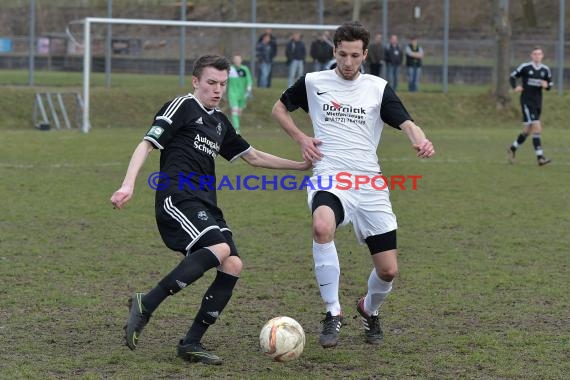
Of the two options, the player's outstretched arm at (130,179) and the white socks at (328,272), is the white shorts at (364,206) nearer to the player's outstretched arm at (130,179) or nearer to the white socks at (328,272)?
the white socks at (328,272)

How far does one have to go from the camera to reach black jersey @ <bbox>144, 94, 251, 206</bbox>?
5699mm

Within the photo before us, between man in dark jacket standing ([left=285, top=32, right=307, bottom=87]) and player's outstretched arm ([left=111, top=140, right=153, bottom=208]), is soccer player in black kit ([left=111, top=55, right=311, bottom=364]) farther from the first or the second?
man in dark jacket standing ([left=285, top=32, right=307, bottom=87])

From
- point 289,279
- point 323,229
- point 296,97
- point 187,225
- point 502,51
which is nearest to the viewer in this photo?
point 187,225

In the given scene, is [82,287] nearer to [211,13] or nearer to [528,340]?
[528,340]

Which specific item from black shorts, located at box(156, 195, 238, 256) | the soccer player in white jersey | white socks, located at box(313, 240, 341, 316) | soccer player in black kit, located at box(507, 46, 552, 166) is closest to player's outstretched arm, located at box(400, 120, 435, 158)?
the soccer player in white jersey

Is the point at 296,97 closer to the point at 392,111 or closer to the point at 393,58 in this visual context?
the point at 392,111

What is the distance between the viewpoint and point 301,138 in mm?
6289

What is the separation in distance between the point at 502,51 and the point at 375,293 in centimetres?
2478

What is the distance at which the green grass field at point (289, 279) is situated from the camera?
5.64 meters

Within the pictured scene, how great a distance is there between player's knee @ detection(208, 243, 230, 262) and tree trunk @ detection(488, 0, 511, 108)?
25.2 m

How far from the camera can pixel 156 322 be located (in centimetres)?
662

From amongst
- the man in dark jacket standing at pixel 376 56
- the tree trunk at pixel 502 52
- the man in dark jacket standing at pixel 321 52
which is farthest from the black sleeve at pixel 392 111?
the tree trunk at pixel 502 52

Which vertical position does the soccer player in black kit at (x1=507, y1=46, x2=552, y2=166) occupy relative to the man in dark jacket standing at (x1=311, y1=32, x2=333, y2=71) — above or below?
below

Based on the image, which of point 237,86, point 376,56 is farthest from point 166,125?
point 376,56
